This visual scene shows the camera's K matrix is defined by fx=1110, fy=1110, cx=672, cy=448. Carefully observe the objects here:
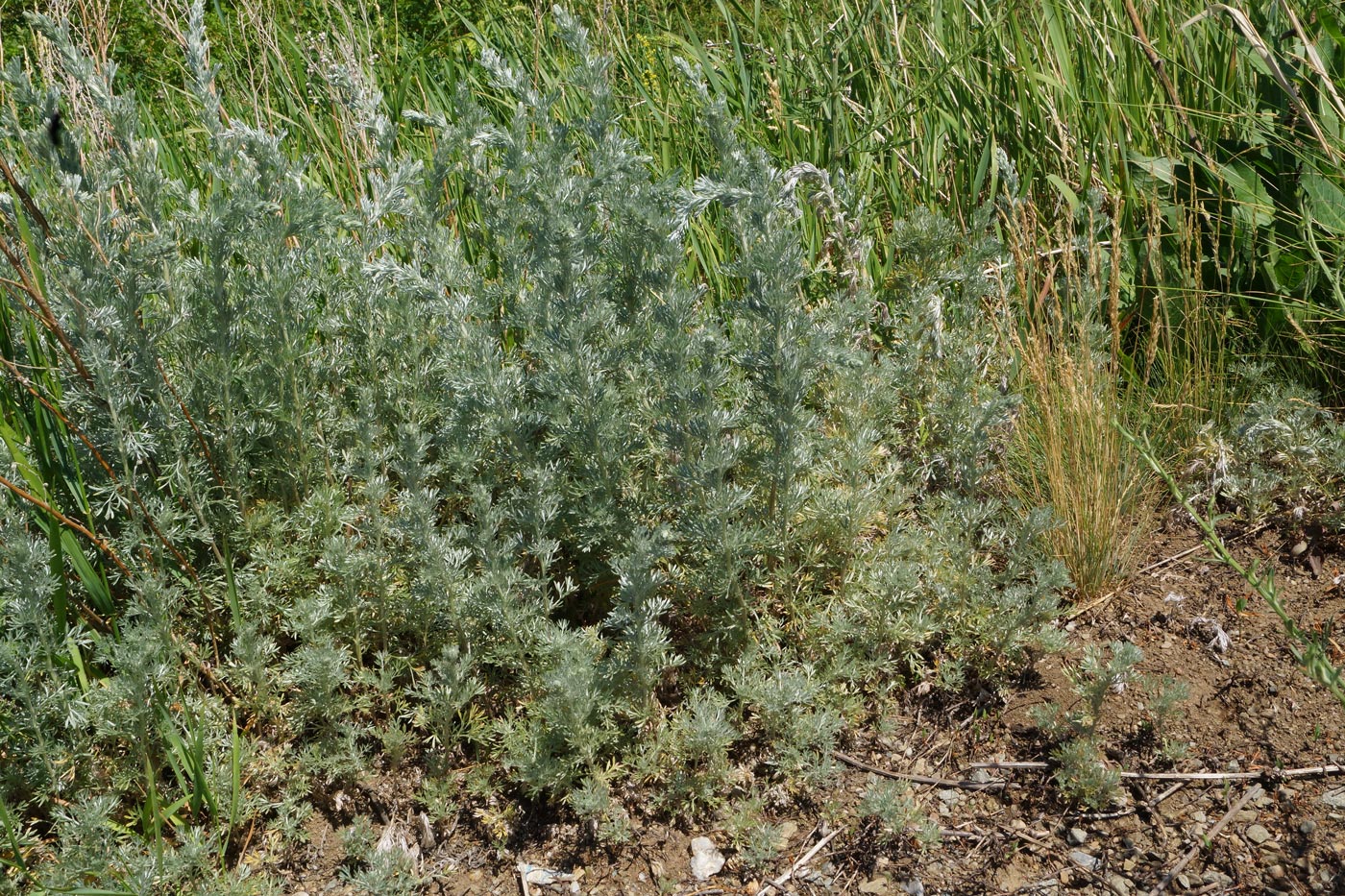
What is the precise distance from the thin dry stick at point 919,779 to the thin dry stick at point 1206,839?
392 mm

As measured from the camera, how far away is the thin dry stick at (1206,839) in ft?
7.54

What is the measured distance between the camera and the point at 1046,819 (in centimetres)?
249

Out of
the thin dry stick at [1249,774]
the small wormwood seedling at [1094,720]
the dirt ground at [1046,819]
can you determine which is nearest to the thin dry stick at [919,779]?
the dirt ground at [1046,819]

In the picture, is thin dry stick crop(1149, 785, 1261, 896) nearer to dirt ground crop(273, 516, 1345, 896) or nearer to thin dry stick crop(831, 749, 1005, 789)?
dirt ground crop(273, 516, 1345, 896)

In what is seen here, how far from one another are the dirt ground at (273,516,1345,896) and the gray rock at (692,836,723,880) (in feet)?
0.05

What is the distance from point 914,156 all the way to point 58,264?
306 centimetres

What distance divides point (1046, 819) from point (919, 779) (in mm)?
296

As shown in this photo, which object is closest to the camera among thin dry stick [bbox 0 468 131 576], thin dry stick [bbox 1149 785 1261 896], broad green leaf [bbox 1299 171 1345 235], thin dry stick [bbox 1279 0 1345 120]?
thin dry stick [bbox 1149 785 1261 896]

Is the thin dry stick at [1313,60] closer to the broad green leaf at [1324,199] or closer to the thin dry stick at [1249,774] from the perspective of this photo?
the broad green leaf at [1324,199]

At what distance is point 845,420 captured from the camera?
3.00 meters

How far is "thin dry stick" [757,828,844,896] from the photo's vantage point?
2438 millimetres

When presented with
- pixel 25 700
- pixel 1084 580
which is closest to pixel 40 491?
pixel 25 700

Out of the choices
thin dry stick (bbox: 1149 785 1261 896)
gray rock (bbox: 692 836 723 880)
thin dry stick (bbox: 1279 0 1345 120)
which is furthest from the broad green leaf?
gray rock (bbox: 692 836 723 880)

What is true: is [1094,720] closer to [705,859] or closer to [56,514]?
[705,859]
